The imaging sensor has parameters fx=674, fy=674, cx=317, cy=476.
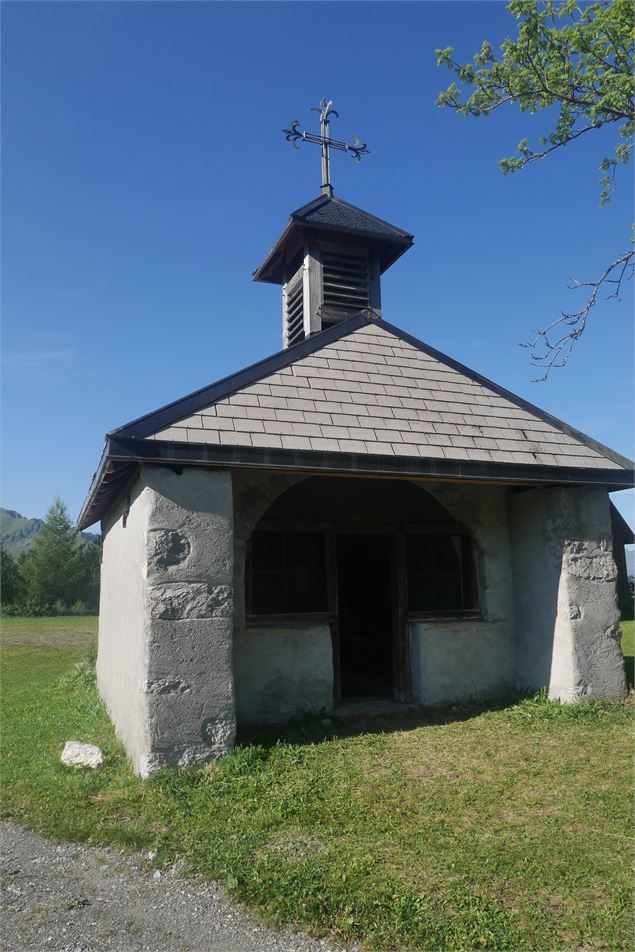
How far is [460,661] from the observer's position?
320 inches

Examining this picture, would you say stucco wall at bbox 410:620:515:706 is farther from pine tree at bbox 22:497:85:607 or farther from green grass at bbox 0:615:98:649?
pine tree at bbox 22:497:85:607

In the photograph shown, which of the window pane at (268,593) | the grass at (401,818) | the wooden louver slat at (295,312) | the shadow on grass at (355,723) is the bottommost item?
the grass at (401,818)

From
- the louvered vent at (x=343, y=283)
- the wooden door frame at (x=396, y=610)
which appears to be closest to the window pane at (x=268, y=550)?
the wooden door frame at (x=396, y=610)

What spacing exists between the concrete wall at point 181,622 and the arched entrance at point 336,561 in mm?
1478

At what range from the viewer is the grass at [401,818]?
138 inches

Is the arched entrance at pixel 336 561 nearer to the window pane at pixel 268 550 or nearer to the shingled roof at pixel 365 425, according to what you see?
the window pane at pixel 268 550

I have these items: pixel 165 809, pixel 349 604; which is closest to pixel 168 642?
pixel 165 809

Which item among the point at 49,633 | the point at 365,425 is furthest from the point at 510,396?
the point at 49,633

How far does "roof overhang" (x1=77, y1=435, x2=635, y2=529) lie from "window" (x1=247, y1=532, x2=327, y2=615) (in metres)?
1.65

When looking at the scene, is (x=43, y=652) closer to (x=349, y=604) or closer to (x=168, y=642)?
(x=349, y=604)

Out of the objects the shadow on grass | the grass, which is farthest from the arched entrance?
the grass

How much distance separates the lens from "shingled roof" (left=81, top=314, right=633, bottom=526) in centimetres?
628

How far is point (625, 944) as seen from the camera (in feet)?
10.6

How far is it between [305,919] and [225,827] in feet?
4.17
